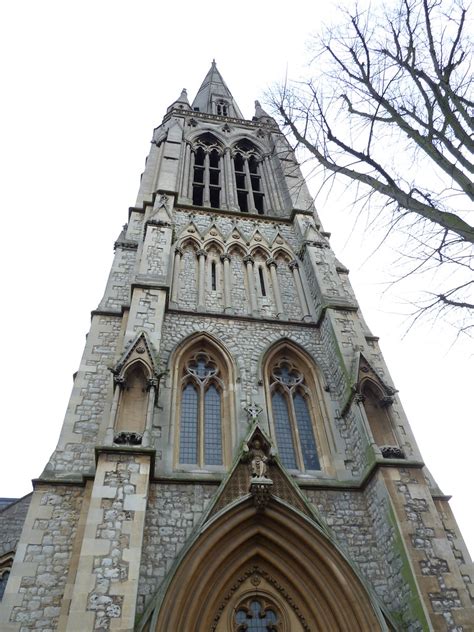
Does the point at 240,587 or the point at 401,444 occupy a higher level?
the point at 401,444

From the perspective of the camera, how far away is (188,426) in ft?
33.0

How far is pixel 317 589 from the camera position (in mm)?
7695

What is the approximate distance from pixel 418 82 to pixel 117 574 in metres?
9.22

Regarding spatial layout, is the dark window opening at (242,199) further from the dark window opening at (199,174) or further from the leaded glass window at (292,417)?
the leaded glass window at (292,417)

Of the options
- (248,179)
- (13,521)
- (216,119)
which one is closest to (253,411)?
(13,521)

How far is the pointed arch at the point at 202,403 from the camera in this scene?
377 inches

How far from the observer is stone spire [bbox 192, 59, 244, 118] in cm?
2986

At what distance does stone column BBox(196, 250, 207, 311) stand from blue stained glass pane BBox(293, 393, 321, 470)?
12.0 feet

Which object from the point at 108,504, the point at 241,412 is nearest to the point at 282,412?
the point at 241,412

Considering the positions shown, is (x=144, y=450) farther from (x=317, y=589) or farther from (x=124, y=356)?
(x=317, y=589)

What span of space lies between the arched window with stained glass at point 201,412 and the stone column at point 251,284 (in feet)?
7.19

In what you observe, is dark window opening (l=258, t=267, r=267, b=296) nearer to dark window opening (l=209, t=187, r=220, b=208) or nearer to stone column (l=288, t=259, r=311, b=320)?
stone column (l=288, t=259, r=311, b=320)

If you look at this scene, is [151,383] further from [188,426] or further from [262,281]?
[262,281]

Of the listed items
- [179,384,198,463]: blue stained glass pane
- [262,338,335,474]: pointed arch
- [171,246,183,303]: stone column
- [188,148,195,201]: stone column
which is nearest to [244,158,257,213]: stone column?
[188,148,195,201]: stone column
